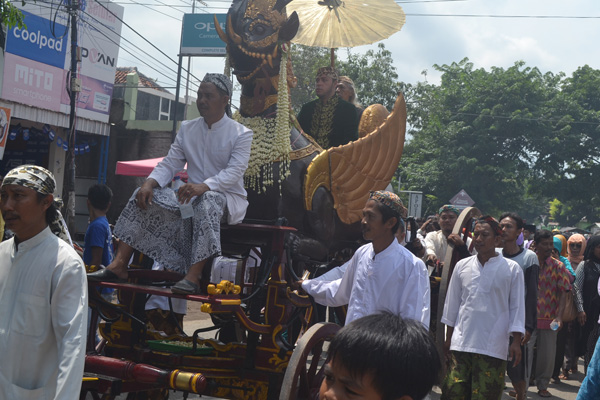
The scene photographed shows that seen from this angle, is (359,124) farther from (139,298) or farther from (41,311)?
(41,311)

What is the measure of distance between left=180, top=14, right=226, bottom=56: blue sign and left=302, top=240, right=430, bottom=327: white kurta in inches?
959

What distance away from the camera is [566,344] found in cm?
995

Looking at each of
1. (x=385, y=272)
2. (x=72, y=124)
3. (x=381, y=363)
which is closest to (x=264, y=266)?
(x=385, y=272)

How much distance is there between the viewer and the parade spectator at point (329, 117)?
7.48m

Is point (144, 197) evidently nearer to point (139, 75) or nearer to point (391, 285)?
point (391, 285)

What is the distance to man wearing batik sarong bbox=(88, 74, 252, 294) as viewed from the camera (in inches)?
194

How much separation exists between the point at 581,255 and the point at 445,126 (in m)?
28.3

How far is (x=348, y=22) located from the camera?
802 centimetres

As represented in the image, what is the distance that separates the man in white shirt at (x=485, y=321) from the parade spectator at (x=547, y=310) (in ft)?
9.45

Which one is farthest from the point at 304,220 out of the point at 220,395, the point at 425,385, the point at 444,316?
the point at 425,385

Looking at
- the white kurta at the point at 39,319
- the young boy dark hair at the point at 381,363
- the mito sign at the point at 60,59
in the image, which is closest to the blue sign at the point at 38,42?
the mito sign at the point at 60,59

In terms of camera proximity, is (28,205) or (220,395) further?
(220,395)

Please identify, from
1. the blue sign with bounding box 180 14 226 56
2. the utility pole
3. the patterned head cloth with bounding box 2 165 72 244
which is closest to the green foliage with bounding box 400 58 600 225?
the blue sign with bounding box 180 14 226 56

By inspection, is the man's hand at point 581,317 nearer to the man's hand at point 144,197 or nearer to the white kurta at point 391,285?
the white kurta at point 391,285
